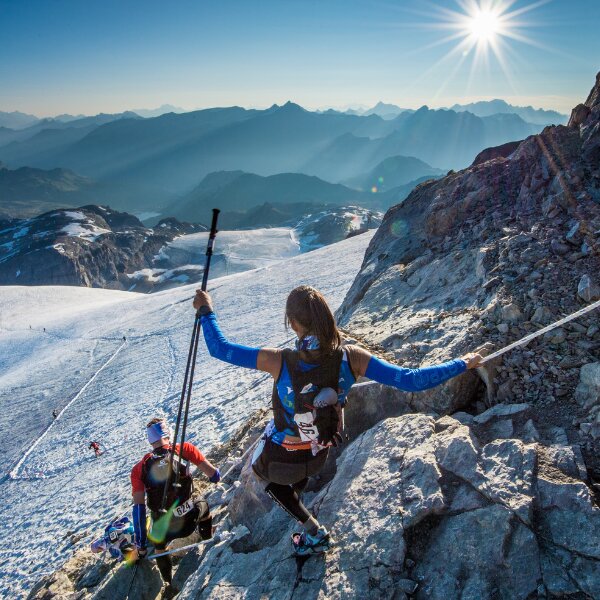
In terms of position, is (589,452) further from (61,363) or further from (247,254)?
(247,254)

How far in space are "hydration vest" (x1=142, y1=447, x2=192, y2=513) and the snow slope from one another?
6.96 meters

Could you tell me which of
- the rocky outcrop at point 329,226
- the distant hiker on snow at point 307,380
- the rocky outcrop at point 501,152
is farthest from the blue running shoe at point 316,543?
the rocky outcrop at point 329,226

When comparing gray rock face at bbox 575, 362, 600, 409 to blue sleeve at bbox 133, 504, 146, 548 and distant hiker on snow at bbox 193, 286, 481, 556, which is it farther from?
blue sleeve at bbox 133, 504, 146, 548

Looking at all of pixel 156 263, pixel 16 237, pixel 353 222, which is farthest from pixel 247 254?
pixel 16 237

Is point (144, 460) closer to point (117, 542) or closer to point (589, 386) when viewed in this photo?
point (117, 542)

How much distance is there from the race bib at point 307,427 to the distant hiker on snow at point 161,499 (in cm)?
276

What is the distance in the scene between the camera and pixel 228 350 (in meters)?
3.78

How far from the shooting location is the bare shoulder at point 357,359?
11.7 ft

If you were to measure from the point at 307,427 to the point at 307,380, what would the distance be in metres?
0.46

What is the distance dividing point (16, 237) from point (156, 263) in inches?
2177

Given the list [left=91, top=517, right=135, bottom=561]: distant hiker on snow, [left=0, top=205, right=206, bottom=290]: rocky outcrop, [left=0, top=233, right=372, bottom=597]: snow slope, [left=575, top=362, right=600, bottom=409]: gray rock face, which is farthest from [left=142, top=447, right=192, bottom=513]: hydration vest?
[left=0, top=205, right=206, bottom=290]: rocky outcrop

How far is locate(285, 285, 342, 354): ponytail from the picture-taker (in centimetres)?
336

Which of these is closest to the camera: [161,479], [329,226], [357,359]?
[357,359]

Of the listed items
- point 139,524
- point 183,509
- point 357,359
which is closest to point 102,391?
point 139,524
